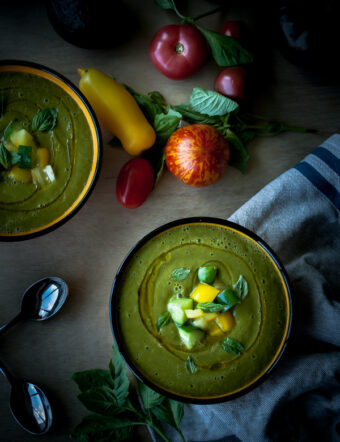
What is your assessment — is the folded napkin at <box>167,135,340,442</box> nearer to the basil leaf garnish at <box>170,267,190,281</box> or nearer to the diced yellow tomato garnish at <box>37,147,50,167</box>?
the basil leaf garnish at <box>170,267,190,281</box>

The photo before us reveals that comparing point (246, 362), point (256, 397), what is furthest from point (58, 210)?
point (256, 397)

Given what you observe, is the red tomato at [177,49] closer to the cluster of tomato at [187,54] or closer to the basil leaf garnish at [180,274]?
the cluster of tomato at [187,54]

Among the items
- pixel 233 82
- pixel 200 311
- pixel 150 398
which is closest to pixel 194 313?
pixel 200 311

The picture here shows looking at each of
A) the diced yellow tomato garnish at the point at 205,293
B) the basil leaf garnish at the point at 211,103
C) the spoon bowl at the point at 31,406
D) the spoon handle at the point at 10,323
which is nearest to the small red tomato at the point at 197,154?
the basil leaf garnish at the point at 211,103

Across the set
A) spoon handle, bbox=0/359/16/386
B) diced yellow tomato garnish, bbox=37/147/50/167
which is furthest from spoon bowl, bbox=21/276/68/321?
diced yellow tomato garnish, bbox=37/147/50/167

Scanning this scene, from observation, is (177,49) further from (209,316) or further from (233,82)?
(209,316)
